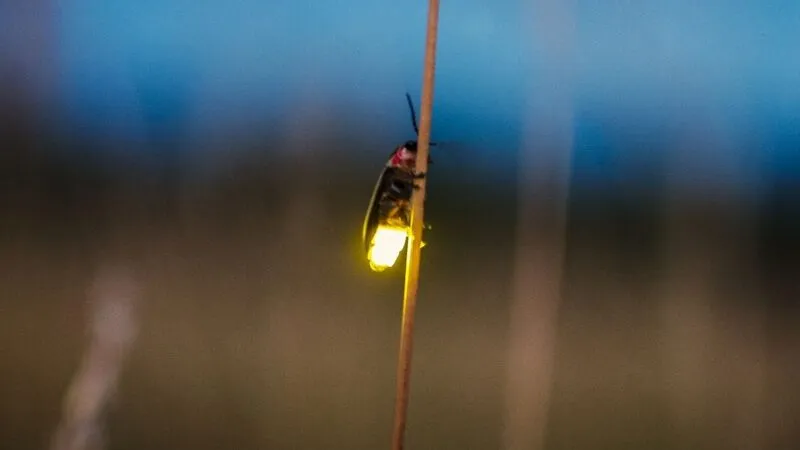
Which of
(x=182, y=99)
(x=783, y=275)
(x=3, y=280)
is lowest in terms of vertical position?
(x=3, y=280)

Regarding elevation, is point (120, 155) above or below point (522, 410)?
above

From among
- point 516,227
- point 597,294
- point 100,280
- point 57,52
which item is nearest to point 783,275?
point 597,294

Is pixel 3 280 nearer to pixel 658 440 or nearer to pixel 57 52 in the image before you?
pixel 57 52

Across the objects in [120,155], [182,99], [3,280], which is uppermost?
[182,99]

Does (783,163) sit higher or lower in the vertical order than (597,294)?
higher

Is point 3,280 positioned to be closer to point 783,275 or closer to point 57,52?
point 57,52

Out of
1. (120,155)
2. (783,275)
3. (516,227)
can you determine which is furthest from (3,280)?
(783,275)
